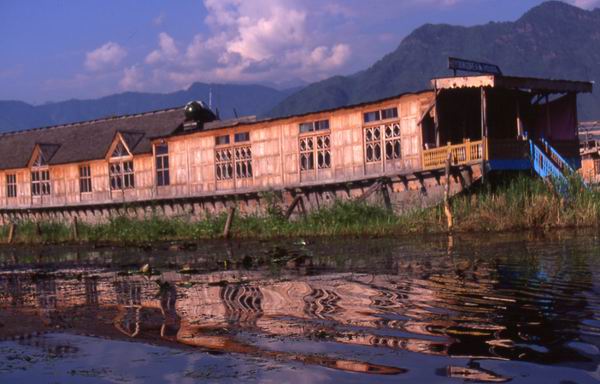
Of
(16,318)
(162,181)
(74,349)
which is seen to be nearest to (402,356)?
(74,349)

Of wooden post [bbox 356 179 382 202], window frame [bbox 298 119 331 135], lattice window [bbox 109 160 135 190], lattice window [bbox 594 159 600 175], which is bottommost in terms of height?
wooden post [bbox 356 179 382 202]

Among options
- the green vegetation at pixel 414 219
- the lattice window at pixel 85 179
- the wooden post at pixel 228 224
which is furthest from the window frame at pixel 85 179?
the wooden post at pixel 228 224

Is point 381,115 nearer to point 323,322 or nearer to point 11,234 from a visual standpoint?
point 11,234

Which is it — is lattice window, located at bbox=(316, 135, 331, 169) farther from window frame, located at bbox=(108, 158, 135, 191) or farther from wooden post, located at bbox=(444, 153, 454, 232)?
window frame, located at bbox=(108, 158, 135, 191)

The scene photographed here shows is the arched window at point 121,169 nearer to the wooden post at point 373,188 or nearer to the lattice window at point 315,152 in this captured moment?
the lattice window at point 315,152

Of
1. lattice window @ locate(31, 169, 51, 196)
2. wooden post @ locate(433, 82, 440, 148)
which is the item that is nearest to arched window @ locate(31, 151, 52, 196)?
lattice window @ locate(31, 169, 51, 196)

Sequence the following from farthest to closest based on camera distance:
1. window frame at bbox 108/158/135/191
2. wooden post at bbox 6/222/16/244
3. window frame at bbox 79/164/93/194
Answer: window frame at bbox 79/164/93/194, window frame at bbox 108/158/135/191, wooden post at bbox 6/222/16/244

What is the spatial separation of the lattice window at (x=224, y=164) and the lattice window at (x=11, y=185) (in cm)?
1662

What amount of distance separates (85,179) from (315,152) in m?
16.0

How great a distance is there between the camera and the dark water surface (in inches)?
227

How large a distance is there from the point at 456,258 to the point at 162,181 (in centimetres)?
2561

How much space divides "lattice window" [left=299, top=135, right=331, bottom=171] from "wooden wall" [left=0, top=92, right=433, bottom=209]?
0.50 ft

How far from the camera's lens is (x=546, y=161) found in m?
26.0

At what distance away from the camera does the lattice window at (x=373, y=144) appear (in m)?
29.0
